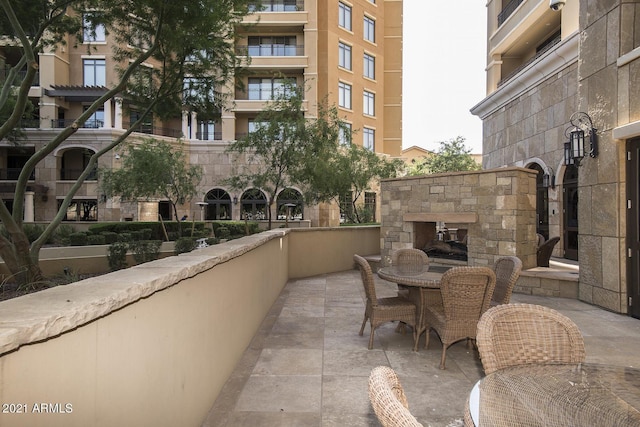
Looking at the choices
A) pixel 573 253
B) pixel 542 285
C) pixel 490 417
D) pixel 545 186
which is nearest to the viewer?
pixel 490 417

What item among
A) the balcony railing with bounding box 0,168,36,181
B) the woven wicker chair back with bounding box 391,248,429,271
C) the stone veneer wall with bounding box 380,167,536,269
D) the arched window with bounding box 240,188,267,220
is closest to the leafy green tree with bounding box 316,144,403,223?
the stone veneer wall with bounding box 380,167,536,269

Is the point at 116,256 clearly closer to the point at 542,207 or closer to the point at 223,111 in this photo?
the point at 542,207

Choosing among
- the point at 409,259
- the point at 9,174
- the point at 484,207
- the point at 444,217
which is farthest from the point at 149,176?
the point at 9,174

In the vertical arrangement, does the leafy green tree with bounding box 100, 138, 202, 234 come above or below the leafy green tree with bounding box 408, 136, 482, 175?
below

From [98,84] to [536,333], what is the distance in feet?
100.0

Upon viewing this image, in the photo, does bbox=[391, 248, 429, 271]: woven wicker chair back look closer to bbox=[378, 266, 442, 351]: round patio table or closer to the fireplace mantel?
bbox=[378, 266, 442, 351]: round patio table

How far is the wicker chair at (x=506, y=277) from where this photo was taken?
4383mm

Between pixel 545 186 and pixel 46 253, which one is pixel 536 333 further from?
pixel 545 186

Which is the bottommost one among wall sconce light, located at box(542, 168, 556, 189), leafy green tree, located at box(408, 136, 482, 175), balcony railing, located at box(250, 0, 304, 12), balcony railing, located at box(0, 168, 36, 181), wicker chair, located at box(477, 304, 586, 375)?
wicker chair, located at box(477, 304, 586, 375)

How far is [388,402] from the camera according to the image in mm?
1256

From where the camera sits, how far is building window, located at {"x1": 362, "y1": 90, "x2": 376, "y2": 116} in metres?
28.9

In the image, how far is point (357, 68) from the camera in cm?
2838

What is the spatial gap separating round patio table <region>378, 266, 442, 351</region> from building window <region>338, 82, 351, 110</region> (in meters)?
23.5

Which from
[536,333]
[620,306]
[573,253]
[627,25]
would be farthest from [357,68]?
[536,333]
